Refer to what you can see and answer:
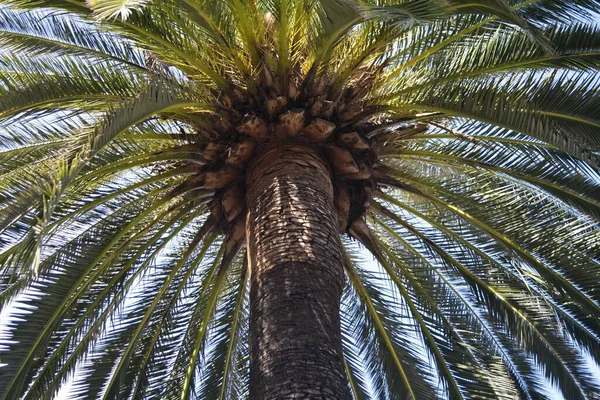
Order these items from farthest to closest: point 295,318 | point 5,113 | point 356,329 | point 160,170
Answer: point 356,329 < point 160,170 < point 5,113 < point 295,318

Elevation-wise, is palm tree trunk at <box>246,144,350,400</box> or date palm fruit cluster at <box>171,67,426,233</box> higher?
date palm fruit cluster at <box>171,67,426,233</box>

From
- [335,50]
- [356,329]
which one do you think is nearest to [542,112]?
[335,50]

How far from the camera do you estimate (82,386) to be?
8.95 metres

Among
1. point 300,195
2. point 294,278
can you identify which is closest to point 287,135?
point 300,195

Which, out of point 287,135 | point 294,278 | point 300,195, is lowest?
point 294,278

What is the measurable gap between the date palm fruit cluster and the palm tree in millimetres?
22

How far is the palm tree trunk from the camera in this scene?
522 centimetres

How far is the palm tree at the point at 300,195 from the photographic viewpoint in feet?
20.6

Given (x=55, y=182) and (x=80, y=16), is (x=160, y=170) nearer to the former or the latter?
(x=80, y=16)

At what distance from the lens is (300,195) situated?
664 centimetres

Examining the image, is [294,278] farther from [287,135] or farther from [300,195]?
[287,135]

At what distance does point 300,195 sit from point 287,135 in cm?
99

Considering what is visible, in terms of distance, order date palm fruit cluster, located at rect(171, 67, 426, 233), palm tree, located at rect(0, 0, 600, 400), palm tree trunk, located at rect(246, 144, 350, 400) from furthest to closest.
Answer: date palm fruit cluster, located at rect(171, 67, 426, 233) → palm tree, located at rect(0, 0, 600, 400) → palm tree trunk, located at rect(246, 144, 350, 400)

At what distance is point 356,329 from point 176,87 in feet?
14.2
